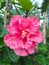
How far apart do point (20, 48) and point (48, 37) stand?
30 centimetres

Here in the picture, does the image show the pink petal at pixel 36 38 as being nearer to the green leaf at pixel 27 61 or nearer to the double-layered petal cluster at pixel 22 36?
the double-layered petal cluster at pixel 22 36

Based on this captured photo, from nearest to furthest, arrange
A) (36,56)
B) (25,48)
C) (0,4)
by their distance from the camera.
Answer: (25,48), (36,56), (0,4)

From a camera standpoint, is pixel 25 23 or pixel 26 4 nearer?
pixel 25 23

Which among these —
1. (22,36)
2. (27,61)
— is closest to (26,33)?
(22,36)

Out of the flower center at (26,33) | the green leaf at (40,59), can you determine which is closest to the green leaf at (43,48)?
the green leaf at (40,59)

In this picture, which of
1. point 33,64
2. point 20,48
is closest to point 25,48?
point 20,48

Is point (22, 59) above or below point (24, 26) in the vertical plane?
below

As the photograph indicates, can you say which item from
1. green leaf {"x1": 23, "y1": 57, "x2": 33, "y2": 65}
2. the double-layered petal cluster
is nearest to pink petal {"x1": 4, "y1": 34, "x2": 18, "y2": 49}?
the double-layered petal cluster

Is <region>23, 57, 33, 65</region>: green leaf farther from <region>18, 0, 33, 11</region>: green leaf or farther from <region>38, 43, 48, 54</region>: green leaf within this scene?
<region>18, 0, 33, 11</region>: green leaf

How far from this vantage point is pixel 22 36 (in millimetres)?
677

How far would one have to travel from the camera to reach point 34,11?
2.98 ft

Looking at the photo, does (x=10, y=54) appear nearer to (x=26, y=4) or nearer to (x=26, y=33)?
(x=26, y=33)

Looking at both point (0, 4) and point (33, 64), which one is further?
point (0, 4)

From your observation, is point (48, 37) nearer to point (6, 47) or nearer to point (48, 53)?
point (48, 53)
